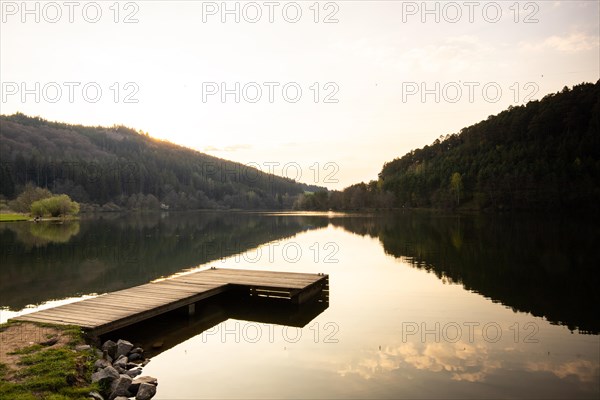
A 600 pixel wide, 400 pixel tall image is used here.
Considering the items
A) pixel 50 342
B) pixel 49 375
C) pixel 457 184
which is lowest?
pixel 49 375

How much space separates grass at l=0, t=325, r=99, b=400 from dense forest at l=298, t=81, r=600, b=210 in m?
125

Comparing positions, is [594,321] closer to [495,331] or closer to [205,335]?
[495,331]

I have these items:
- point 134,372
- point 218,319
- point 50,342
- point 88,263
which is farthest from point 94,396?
point 88,263

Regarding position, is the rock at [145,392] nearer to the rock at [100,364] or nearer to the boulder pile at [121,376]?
the boulder pile at [121,376]

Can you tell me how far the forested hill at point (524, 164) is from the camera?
117875mm

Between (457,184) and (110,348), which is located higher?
(457,184)

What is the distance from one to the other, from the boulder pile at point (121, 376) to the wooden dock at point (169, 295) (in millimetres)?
1048

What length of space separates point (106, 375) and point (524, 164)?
14250cm

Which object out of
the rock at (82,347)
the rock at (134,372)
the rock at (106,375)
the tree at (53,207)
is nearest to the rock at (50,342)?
the rock at (82,347)

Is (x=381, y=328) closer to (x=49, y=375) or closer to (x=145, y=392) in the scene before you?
(x=145, y=392)

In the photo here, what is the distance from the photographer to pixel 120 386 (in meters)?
9.77

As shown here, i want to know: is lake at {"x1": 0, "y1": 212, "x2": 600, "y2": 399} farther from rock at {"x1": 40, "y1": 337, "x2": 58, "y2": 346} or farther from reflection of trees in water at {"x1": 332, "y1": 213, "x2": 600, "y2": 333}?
rock at {"x1": 40, "y1": 337, "x2": 58, "y2": 346}

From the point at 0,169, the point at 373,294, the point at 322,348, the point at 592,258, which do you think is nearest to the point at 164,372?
the point at 322,348

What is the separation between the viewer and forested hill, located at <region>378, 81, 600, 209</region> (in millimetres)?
117875
